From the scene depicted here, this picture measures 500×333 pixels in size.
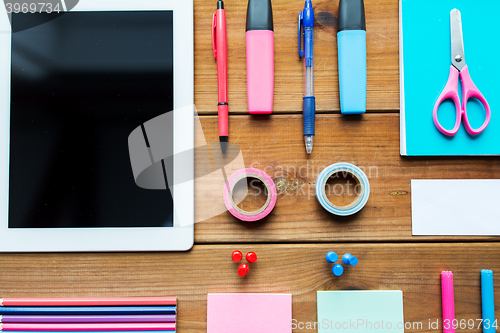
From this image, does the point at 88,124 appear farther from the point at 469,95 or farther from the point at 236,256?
Answer: the point at 469,95

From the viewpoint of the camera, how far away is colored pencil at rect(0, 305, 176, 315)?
1.62ft

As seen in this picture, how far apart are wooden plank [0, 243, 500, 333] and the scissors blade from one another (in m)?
0.31

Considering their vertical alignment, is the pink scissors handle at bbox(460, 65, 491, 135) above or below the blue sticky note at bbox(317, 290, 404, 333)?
above

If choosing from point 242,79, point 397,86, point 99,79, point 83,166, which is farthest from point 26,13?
point 397,86

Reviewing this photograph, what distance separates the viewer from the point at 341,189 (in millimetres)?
509

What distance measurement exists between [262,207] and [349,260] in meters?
0.16

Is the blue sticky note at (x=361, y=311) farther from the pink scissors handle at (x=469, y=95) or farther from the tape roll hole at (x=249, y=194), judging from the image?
the pink scissors handle at (x=469, y=95)

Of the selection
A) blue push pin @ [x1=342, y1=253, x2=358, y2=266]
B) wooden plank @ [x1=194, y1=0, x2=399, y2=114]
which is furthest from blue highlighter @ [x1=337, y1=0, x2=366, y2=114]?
blue push pin @ [x1=342, y1=253, x2=358, y2=266]

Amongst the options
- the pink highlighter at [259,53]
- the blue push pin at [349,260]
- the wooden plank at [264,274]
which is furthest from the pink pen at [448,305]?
the pink highlighter at [259,53]

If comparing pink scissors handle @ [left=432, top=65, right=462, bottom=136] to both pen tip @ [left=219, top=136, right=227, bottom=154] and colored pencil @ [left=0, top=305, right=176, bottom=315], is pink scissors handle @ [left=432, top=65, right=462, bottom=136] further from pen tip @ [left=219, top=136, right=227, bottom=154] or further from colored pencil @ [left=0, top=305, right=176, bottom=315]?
colored pencil @ [left=0, top=305, right=176, bottom=315]

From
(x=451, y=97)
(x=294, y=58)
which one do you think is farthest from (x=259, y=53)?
(x=451, y=97)

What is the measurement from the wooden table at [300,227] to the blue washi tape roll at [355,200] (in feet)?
0.08

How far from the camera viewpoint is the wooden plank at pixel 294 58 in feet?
1.69

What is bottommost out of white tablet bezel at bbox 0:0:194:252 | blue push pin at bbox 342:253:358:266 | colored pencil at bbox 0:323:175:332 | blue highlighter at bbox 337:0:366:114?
colored pencil at bbox 0:323:175:332
